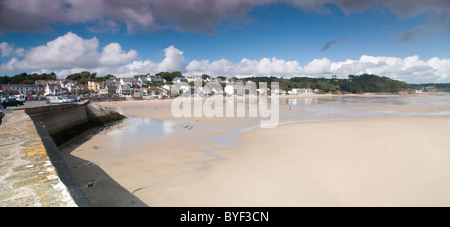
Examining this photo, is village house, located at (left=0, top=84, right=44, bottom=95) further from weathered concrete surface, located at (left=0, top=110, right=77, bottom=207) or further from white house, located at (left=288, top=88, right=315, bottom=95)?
white house, located at (left=288, top=88, right=315, bottom=95)

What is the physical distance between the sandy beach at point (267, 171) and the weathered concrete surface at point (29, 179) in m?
1.58

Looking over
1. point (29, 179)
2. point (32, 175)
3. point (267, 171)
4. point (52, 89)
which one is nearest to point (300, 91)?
point (52, 89)

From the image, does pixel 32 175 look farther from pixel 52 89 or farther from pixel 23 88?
pixel 23 88

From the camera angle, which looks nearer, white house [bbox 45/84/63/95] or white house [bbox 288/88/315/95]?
white house [bbox 45/84/63/95]

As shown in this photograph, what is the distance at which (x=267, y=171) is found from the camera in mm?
6699

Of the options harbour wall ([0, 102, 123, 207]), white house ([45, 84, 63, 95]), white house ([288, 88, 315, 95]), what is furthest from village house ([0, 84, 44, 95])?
white house ([288, 88, 315, 95])

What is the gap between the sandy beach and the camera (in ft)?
16.4

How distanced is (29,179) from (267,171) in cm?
533

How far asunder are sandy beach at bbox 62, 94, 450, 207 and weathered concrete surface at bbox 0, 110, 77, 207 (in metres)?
1.58

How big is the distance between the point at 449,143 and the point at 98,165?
13.4 metres

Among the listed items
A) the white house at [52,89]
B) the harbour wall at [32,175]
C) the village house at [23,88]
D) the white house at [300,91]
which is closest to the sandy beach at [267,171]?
the harbour wall at [32,175]

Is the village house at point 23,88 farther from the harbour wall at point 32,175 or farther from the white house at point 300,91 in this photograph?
the white house at point 300,91
